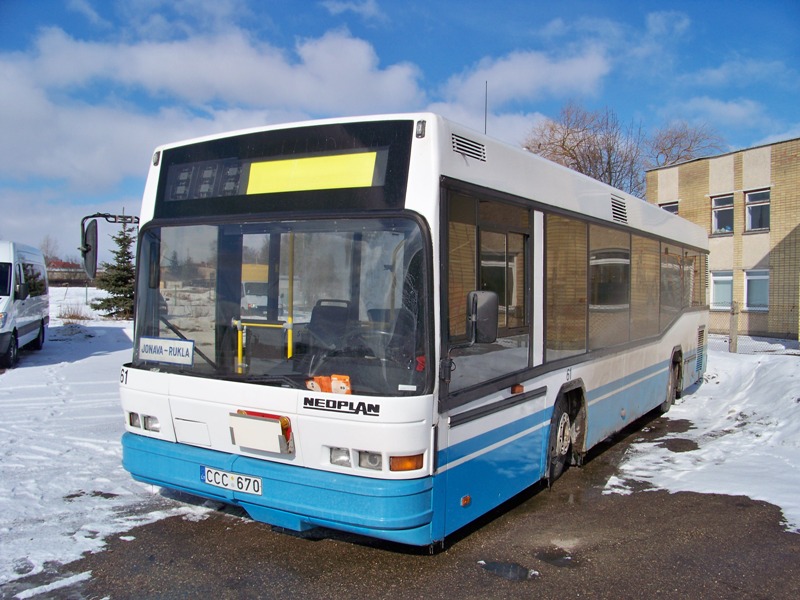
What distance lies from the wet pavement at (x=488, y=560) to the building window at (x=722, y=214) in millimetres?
23234

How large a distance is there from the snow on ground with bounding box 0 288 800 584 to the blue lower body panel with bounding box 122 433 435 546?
91cm

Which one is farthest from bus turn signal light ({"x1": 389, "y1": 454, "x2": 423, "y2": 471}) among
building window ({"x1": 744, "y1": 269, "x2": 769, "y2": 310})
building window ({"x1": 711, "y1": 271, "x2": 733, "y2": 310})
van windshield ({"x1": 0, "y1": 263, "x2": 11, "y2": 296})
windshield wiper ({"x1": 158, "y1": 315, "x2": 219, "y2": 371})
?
building window ({"x1": 711, "y1": 271, "x2": 733, "y2": 310})

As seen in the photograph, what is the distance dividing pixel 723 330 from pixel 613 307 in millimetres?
21654

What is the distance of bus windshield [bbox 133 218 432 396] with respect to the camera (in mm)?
4012

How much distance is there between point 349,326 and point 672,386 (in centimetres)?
768

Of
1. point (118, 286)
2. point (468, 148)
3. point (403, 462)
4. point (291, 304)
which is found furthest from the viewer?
point (118, 286)

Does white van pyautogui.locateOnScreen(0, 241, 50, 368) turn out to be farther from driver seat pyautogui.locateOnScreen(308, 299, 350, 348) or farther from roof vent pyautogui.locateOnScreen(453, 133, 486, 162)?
roof vent pyautogui.locateOnScreen(453, 133, 486, 162)

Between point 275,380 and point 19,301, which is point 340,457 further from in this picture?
point 19,301

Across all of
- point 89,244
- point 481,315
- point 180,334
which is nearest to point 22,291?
point 89,244

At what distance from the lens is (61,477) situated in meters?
6.15

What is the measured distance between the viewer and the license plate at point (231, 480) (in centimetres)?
435

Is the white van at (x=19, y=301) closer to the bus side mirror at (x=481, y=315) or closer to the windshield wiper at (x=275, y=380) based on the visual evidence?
the windshield wiper at (x=275, y=380)

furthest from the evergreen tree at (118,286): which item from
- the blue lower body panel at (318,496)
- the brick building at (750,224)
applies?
the blue lower body panel at (318,496)

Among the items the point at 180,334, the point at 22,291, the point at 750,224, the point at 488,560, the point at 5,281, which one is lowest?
the point at 488,560
